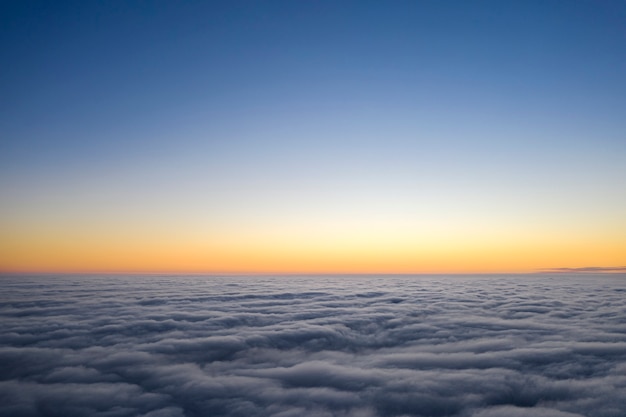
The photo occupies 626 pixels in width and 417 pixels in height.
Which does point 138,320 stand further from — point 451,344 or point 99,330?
point 451,344

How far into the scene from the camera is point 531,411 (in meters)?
4.64

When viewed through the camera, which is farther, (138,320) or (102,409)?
(138,320)

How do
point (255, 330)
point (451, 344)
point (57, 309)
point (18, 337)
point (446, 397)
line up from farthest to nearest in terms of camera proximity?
point (57, 309) → point (255, 330) → point (18, 337) → point (451, 344) → point (446, 397)

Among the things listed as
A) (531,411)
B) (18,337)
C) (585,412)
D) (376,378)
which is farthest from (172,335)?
(585,412)

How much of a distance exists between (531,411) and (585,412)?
691mm

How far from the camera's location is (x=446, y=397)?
16.9 feet

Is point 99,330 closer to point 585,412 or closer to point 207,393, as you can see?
point 207,393

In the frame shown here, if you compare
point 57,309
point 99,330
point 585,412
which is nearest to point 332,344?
point 585,412

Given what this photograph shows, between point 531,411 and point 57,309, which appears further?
point 57,309

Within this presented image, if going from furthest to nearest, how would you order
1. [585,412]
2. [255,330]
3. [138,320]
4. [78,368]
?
1. [138,320]
2. [255,330]
3. [78,368]
4. [585,412]

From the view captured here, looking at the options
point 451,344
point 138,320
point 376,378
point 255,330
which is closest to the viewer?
point 376,378

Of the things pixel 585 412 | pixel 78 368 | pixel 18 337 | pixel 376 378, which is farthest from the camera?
pixel 18 337

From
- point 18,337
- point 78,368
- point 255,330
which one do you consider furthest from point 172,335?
point 18,337

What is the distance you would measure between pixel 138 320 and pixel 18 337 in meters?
3.18
